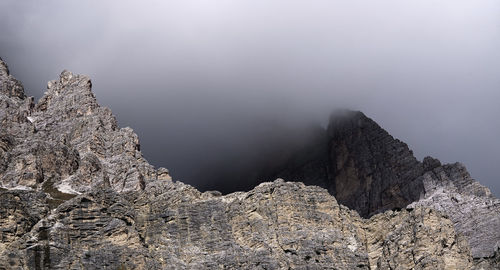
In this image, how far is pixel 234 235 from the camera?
146m

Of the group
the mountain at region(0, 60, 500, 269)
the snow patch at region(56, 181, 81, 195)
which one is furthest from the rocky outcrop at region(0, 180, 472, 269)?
the snow patch at region(56, 181, 81, 195)

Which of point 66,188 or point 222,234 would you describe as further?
point 66,188

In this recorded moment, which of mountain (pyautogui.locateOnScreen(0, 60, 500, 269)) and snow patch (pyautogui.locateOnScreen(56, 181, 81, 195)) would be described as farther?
snow patch (pyautogui.locateOnScreen(56, 181, 81, 195))

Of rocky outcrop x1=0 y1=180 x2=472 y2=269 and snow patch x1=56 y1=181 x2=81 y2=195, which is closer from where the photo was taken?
rocky outcrop x1=0 y1=180 x2=472 y2=269

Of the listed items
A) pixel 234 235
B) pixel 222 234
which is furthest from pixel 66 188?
pixel 234 235

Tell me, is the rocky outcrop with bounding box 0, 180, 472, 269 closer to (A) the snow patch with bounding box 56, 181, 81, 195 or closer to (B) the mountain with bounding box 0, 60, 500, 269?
(B) the mountain with bounding box 0, 60, 500, 269

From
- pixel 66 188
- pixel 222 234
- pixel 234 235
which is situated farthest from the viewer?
pixel 66 188

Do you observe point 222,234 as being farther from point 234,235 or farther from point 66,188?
point 66,188

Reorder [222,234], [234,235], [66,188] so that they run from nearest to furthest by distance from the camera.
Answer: [234,235] → [222,234] → [66,188]

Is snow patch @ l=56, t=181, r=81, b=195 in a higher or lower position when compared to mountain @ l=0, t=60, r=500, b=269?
higher

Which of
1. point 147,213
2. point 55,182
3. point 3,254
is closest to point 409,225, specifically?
point 147,213

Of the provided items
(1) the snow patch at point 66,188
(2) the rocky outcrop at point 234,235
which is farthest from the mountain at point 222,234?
(1) the snow patch at point 66,188

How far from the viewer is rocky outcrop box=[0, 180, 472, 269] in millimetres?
132250

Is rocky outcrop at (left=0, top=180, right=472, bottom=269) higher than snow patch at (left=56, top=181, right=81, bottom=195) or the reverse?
the reverse
